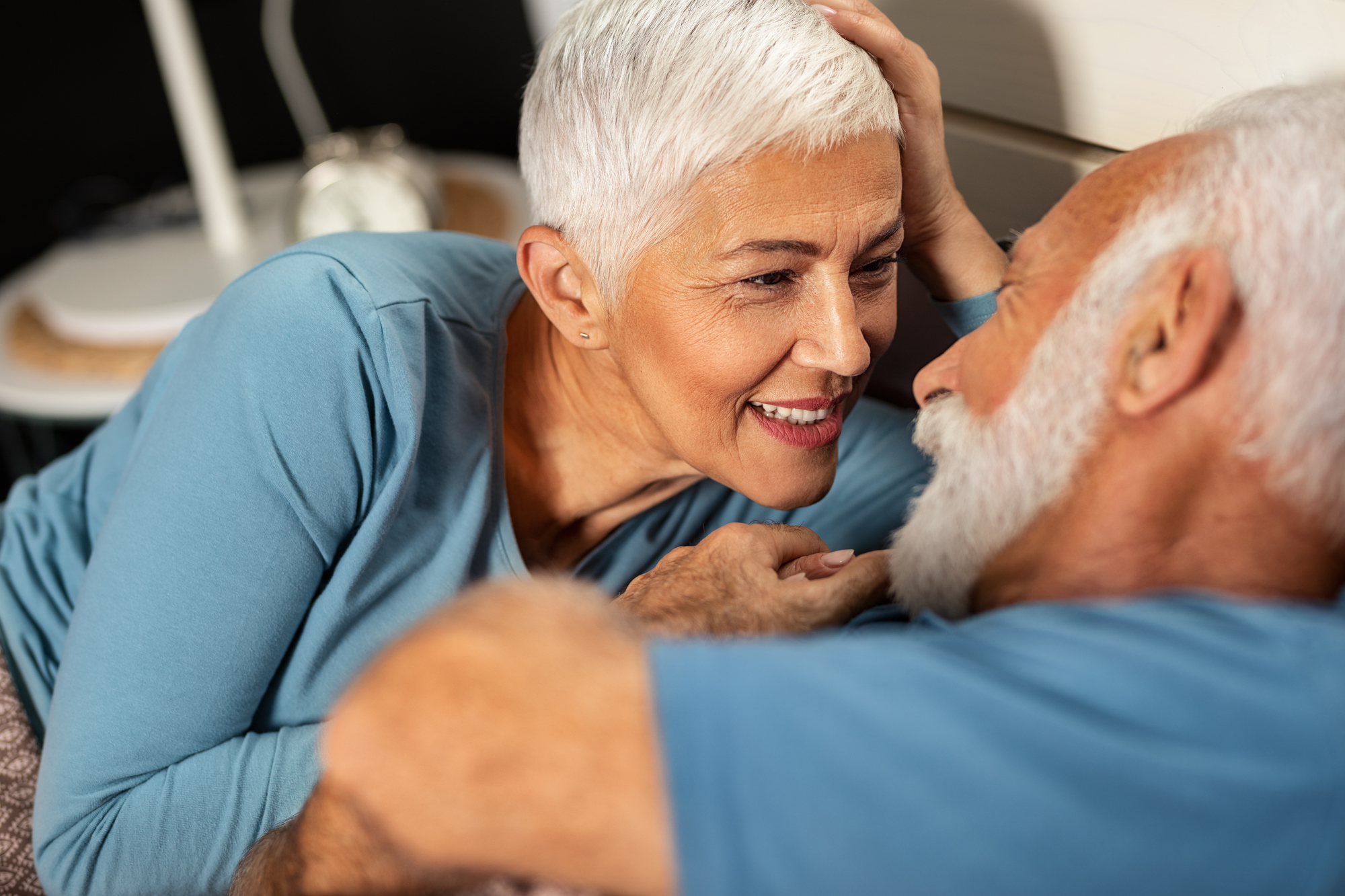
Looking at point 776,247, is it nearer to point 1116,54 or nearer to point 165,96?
point 1116,54

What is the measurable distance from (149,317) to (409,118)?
1.40 meters

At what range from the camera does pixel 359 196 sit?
2.04 m

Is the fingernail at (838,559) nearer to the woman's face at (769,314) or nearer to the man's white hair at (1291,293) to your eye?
the woman's face at (769,314)

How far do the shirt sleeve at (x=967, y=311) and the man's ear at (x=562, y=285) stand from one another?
1.40ft

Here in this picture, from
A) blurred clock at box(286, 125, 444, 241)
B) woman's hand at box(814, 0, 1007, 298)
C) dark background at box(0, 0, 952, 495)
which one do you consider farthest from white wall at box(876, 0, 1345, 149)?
dark background at box(0, 0, 952, 495)

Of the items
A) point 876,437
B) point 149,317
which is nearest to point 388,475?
point 876,437

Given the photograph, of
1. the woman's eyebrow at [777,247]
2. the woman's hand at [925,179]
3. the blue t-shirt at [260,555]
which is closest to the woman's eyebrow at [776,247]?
the woman's eyebrow at [777,247]

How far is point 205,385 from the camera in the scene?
94 centimetres

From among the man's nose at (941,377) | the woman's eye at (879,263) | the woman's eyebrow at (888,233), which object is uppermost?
the woman's eyebrow at (888,233)

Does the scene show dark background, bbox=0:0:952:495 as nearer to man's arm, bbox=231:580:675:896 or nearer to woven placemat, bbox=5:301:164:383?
woven placemat, bbox=5:301:164:383

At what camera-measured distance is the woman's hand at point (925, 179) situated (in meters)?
1.00

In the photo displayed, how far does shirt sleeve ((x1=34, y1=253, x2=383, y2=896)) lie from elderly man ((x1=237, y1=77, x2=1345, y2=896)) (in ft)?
0.87

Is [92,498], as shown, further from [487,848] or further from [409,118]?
[409,118]

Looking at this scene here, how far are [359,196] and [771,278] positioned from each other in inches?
53.0
